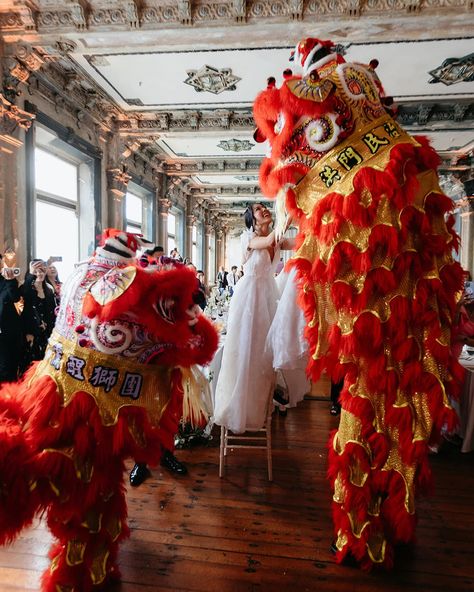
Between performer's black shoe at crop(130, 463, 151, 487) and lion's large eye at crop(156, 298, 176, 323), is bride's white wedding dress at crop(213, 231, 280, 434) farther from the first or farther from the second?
lion's large eye at crop(156, 298, 176, 323)

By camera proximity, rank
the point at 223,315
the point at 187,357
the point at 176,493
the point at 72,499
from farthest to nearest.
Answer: the point at 223,315 < the point at 176,493 < the point at 187,357 < the point at 72,499

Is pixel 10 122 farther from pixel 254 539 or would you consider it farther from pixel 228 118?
pixel 254 539

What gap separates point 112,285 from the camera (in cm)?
119

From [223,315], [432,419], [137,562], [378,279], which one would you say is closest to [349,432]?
[432,419]

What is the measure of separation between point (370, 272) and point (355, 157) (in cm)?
41

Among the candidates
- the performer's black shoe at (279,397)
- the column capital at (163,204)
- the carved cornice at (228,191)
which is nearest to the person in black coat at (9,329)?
the performer's black shoe at (279,397)

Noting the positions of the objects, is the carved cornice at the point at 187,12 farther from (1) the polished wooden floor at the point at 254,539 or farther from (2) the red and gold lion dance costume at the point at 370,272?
(1) the polished wooden floor at the point at 254,539

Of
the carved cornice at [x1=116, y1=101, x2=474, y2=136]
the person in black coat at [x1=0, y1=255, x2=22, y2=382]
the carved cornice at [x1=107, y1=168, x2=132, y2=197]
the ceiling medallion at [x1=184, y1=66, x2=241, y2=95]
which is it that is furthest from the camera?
the carved cornice at [x1=107, y1=168, x2=132, y2=197]

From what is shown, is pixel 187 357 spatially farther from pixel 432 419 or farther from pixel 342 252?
pixel 432 419

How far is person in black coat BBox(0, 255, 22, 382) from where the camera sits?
354 centimetres

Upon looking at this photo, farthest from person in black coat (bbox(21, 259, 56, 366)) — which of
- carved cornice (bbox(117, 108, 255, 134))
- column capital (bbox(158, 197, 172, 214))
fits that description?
column capital (bbox(158, 197, 172, 214))

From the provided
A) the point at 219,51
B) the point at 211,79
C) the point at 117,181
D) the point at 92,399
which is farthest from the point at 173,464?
the point at 117,181

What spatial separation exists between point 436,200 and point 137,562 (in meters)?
1.87

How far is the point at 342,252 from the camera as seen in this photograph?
1.38 metres
